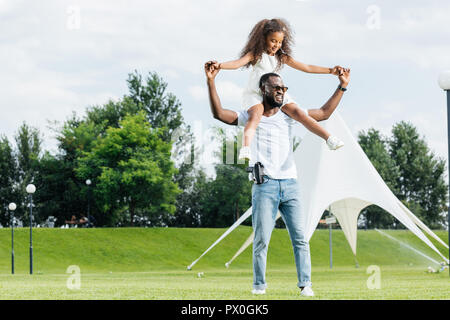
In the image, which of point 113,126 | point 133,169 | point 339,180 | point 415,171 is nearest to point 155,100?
point 113,126

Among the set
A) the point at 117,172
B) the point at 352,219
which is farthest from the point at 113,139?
the point at 352,219

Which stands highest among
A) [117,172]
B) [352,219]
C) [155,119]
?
[155,119]

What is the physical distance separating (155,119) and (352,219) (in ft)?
113

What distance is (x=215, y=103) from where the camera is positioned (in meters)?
4.64

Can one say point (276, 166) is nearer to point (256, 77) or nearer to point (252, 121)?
point (252, 121)

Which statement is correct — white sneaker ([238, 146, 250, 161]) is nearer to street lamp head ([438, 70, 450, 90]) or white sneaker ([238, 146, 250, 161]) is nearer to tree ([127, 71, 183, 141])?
street lamp head ([438, 70, 450, 90])

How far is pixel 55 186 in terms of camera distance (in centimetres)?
5075

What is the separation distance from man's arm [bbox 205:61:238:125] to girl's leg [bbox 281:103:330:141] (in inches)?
18.2

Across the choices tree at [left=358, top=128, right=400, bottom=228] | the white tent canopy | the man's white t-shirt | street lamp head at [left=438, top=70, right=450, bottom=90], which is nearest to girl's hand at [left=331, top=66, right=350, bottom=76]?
the man's white t-shirt

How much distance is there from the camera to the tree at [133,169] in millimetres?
40375

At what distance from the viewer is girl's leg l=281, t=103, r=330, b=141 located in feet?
15.4

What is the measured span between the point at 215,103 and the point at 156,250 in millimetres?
32443

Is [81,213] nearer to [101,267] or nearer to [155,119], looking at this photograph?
[155,119]

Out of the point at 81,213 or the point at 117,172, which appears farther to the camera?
the point at 81,213
